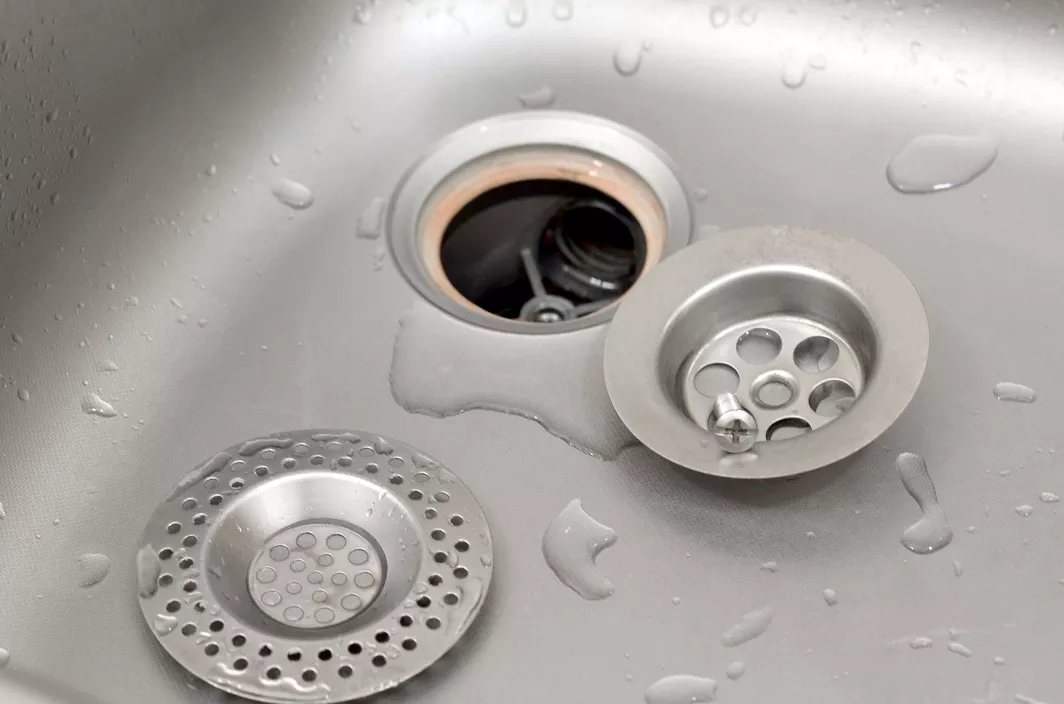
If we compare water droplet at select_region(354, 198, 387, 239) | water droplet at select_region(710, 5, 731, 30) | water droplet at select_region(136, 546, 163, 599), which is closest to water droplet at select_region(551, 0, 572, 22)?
water droplet at select_region(710, 5, 731, 30)

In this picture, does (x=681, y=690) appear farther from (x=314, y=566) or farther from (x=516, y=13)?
(x=516, y=13)

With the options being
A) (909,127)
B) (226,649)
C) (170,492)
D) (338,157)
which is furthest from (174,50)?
(909,127)

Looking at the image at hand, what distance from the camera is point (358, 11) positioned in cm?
91

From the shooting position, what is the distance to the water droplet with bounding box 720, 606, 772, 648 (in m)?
0.61

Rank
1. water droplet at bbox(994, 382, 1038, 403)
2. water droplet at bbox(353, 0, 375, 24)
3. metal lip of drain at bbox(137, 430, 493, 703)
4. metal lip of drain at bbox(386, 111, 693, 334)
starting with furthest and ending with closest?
1. water droplet at bbox(353, 0, 375, 24)
2. metal lip of drain at bbox(386, 111, 693, 334)
3. water droplet at bbox(994, 382, 1038, 403)
4. metal lip of drain at bbox(137, 430, 493, 703)

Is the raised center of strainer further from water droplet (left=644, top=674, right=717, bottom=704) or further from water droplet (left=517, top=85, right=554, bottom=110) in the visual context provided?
water droplet (left=517, top=85, right=554, bottom=110)

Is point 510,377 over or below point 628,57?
below

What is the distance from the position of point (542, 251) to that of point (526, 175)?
0.21ft

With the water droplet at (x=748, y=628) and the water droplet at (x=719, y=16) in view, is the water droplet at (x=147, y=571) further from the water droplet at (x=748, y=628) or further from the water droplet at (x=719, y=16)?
the water droplet at (x=719, y=16)

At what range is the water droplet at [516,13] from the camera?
928 millimetres

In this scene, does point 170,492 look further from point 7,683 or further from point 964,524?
point 964,524

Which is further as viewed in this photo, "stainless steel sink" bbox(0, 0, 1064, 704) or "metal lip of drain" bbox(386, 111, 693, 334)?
"metal lip of drain" bbox(386, 111, 693, 334)

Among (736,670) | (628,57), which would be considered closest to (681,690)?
(736,670)

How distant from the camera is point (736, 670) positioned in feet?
1.96
